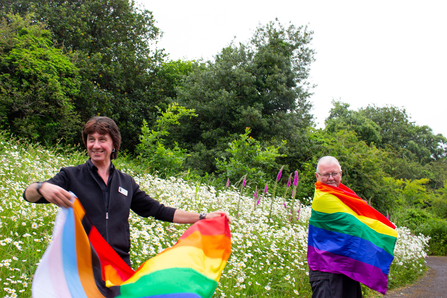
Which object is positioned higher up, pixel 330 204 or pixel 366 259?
pixel 330 204

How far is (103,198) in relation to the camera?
2.20m

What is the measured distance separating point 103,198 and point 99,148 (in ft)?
1.20

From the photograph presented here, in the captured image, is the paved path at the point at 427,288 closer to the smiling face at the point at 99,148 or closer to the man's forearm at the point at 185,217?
the man's forearm at the point at 185,217

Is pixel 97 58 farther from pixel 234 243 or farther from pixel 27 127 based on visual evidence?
pixel 234 243

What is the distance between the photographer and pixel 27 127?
30.6 feet

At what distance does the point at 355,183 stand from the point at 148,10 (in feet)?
48.4

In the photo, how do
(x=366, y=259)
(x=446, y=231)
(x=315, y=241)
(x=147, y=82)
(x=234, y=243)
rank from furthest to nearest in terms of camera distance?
1. (x=147, y=82)
2. (x=446, y=231)
3. (x=234, y=243)
4. (x=315, y=241)
5. (x=366, y=259)

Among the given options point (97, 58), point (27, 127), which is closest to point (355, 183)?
point (27, 127)

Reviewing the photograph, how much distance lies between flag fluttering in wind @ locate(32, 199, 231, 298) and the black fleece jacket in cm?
7

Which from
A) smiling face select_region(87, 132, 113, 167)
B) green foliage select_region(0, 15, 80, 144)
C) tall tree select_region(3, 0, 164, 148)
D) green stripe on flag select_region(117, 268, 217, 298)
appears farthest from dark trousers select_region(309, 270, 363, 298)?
tall tree select_region(3, 0, 164, 148)

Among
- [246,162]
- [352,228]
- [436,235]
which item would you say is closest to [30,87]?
[246,162]

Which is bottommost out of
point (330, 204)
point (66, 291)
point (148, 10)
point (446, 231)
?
point (446, 231)

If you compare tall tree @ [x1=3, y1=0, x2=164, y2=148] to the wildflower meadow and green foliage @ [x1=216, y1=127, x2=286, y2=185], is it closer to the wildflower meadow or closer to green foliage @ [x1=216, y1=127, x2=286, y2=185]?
green foliage @ [x1=216, y1=127, x2=286, y2=185]

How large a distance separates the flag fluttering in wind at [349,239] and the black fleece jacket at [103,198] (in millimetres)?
2043
